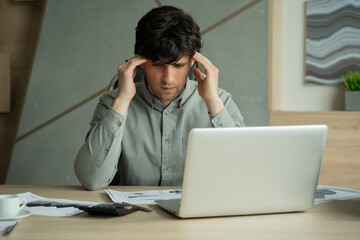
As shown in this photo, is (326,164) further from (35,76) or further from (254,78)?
(35,76)

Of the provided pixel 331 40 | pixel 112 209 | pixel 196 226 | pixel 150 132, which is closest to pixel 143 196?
pixel 112 209

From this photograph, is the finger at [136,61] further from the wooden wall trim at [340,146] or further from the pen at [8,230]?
the wooden wall trim at [340,146]

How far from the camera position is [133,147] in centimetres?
192

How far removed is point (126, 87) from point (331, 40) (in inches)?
77.0

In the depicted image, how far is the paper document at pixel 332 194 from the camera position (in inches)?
55.0

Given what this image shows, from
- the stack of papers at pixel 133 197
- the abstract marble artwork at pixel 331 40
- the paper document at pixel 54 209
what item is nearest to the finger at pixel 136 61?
the stack of papers at pixel 133 197

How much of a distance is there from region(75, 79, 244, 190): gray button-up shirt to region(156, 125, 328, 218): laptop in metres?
0.65

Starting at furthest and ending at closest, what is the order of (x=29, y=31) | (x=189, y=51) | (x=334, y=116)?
(x=29, y=31), (x=334, y=116), (x=189, y=51)

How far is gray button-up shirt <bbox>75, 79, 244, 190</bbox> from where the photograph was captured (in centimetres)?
173

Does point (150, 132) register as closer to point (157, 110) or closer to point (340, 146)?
point (157, 110)

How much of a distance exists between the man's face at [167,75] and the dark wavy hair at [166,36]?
4 cm

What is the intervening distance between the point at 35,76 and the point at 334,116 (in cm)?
221

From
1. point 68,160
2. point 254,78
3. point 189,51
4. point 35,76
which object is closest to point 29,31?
point 35,76

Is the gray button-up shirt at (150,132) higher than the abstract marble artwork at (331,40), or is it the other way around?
the abstract marble artwork at (331,40)
